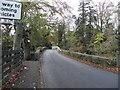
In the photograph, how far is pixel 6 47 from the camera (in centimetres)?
1571

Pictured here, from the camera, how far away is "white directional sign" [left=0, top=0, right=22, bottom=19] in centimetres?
258

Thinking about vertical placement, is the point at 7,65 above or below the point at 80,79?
above

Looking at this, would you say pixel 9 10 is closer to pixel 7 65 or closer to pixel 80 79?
pixel 7 65

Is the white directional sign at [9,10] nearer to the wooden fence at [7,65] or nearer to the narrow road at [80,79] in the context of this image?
the wooden fence at [7,65]

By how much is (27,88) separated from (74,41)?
17238mm

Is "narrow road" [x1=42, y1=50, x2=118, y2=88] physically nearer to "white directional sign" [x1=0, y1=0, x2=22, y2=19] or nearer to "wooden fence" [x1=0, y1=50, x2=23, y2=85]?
"wooden fence" [x1=0, y1=50, x2=23, y2=85]

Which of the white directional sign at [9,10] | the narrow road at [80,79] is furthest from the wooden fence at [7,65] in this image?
the white directional sign at [9,10]

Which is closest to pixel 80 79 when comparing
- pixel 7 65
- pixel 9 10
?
pixel 7 65

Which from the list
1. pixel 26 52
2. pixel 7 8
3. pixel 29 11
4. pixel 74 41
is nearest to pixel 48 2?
pixel 29 11

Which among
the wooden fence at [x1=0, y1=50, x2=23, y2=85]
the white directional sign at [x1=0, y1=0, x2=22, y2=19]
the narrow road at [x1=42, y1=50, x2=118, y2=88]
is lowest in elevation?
the narrow road at [x1=42, y1=50, x2=118, y2=88]

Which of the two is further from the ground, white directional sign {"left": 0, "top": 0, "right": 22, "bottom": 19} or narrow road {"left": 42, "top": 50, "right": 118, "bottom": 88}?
white directional sign {"left": 0, "top": 0, "right": 22, "bottom": 19}

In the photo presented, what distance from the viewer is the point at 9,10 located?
261 centimetres

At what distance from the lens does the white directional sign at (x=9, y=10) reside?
258 cm

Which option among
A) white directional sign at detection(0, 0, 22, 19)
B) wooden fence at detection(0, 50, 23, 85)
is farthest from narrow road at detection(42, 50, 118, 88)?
white directional sign at detection(0, 0, 22, 19)
